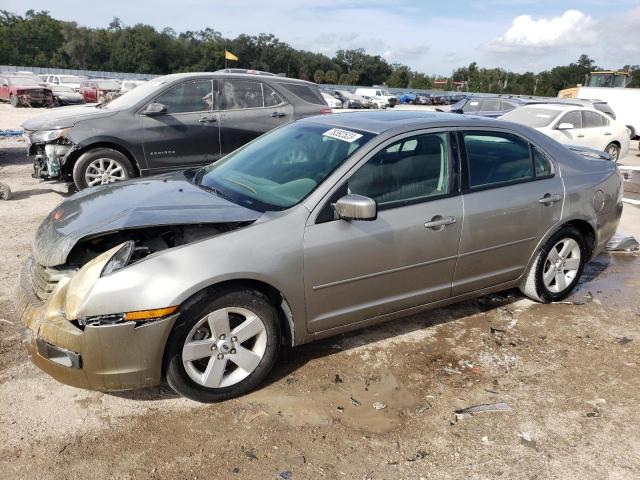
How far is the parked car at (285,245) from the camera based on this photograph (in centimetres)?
286

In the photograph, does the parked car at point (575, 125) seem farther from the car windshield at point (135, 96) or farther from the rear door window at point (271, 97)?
the car windshield at point (135, 96)

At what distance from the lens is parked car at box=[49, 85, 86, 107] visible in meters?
28.1

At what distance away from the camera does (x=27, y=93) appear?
87.0 feet

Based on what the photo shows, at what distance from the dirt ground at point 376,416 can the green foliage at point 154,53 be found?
264ft

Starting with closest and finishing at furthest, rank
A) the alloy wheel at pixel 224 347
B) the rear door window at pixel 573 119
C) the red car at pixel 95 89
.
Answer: the alloy wheel at pixel 224 347, the rear door window at pixel 573 119, the red car at pixel 95 89

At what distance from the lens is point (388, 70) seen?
108 meters

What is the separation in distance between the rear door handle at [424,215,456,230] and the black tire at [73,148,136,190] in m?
5.06

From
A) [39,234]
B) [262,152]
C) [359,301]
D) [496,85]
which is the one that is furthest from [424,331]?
[496,85]

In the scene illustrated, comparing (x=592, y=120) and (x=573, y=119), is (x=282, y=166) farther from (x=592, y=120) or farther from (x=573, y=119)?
(x=592, y=120)

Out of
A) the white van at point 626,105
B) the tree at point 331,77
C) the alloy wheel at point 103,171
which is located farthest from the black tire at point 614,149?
the tree at point 331,77

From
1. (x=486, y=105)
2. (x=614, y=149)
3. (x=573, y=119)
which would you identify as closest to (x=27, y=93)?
(x=486, y=105)

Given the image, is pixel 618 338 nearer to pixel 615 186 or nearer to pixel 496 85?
pixel 615 186

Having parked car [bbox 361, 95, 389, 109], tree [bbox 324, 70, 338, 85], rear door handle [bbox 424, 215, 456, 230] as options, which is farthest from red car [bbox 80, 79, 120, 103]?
tree [bbox 324, 70, 338, 85]

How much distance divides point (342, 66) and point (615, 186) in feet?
348
